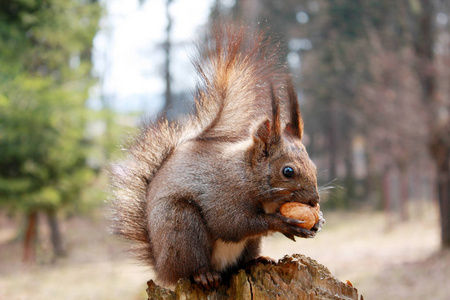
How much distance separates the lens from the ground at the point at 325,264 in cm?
625

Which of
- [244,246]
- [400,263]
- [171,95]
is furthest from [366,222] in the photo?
[244,246]

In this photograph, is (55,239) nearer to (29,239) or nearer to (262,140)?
(29,239)

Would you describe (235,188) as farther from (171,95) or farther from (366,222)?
(366,222)

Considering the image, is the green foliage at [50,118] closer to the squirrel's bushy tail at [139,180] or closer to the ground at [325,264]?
the ground at [325,264]

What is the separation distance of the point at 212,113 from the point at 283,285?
36.5 inches

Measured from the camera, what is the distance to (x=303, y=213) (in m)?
1.93

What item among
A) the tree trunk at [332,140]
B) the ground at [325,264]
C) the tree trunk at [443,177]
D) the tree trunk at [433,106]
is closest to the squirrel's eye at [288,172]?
the ground at [325,264]

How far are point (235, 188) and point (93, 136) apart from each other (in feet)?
25.7

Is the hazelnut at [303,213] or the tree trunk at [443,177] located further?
the tree trunk at [443,177]

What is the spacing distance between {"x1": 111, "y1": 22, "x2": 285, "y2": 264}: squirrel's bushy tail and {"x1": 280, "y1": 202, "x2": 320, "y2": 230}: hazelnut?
49 cm

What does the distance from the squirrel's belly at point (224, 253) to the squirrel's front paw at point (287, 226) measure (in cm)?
24

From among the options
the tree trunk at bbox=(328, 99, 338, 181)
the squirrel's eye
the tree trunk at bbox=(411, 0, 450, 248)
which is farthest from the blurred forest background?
the tree trunk at bbox=(328, 99, 338, 181)

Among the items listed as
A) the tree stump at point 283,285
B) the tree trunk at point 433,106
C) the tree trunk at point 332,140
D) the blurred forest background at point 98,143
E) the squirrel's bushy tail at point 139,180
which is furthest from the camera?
the tree trunk at point 332,140

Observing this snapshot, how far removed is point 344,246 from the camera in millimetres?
9953
